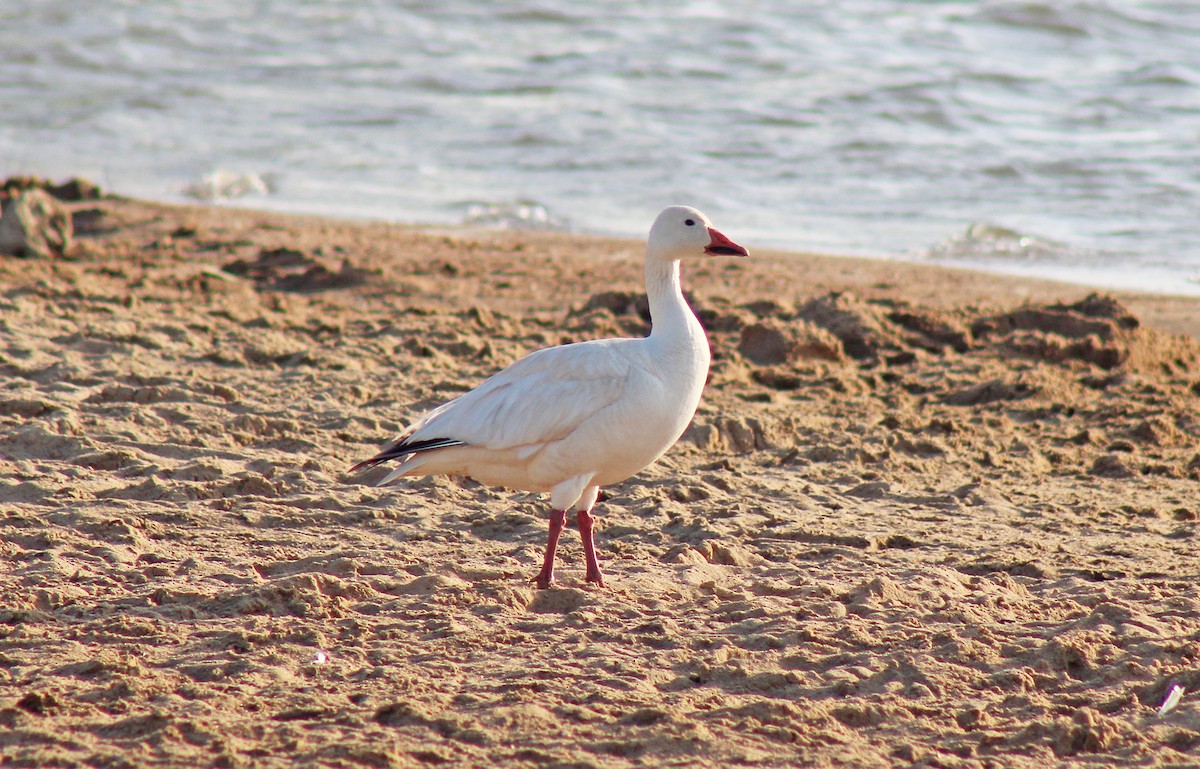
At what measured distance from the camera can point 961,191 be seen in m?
13.6

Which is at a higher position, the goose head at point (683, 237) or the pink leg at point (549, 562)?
the goose head at point (683, 237)

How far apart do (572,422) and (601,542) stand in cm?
80

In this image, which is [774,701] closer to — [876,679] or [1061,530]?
[876,679]

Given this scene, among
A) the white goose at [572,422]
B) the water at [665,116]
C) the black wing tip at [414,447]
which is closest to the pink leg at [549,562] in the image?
the white goose at [572,422]

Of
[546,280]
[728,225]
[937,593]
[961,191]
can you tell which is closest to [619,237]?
[728,225]

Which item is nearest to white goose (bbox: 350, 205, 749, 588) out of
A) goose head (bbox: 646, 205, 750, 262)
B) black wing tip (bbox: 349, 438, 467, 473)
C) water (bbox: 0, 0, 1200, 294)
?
black wing tip (bbox: 349, 438, 467, 473)

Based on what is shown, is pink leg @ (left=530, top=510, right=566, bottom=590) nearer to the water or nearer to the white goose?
the white goose

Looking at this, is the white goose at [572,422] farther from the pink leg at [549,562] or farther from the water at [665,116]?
the water at [665,116]

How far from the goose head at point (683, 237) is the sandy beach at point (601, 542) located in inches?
46.2

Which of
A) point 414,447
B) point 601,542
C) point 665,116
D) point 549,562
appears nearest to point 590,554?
point 549,562

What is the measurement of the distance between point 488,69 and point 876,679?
1614cm

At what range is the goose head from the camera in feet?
17.7

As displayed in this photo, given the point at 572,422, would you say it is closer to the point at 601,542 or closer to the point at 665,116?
the point at 601,542

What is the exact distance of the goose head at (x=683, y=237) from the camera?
541cm
